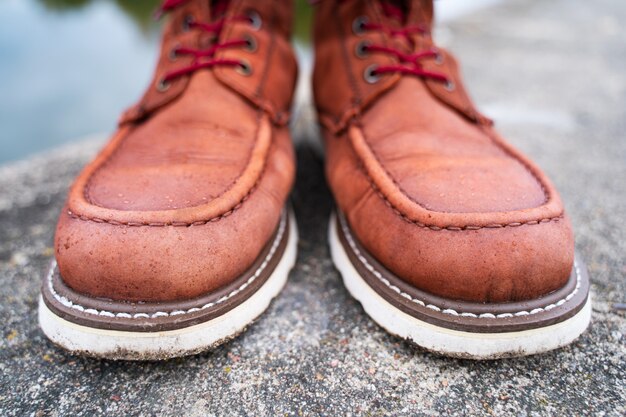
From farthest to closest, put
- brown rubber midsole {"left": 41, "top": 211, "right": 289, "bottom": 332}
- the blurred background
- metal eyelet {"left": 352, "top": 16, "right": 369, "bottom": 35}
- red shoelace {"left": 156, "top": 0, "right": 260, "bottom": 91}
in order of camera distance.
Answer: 1. the blurred background
2. metal eyelet {"left": 352, "top": 16, "right": 369, "bottom": 35}
3. red shoelace {"left": 156, "top": 0, "right": 260, "bottom": 91}
4. brown rubber midsole {"left": 41, "top": 211, "right": 289, "bottom": 332}

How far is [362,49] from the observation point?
1.43 meters

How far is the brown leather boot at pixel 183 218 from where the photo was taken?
93 cm

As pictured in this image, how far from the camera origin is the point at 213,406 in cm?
93

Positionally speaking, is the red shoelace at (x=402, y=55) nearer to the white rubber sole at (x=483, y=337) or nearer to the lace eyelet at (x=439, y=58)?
the lace eyelet at (x=439, y=58)

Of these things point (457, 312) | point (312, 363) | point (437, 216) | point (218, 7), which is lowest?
point (312, 363)

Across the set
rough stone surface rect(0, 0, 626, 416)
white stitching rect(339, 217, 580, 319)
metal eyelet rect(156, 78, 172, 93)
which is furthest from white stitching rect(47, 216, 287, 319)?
metal eyelet rect(156, 78, 172, 93)

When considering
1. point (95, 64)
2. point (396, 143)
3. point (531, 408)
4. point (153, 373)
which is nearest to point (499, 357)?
point (531, 408)

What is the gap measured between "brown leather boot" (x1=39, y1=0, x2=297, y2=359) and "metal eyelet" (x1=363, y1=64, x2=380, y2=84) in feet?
0.86

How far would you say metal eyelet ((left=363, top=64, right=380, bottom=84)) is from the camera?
1.37 m

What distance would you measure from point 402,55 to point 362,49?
129 millimetres

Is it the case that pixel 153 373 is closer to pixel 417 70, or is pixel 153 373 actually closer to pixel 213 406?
pixel 213 406

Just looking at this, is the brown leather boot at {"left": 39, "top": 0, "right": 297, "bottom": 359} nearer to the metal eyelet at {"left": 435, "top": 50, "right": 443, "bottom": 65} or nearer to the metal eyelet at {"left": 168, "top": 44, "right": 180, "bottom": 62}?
the metal eyelet at {"left": 168, "top": 44, "right": 180, "bottom": 62}

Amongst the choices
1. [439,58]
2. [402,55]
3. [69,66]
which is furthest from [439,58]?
[69,66]

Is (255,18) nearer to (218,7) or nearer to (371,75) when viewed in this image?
(218,7)
